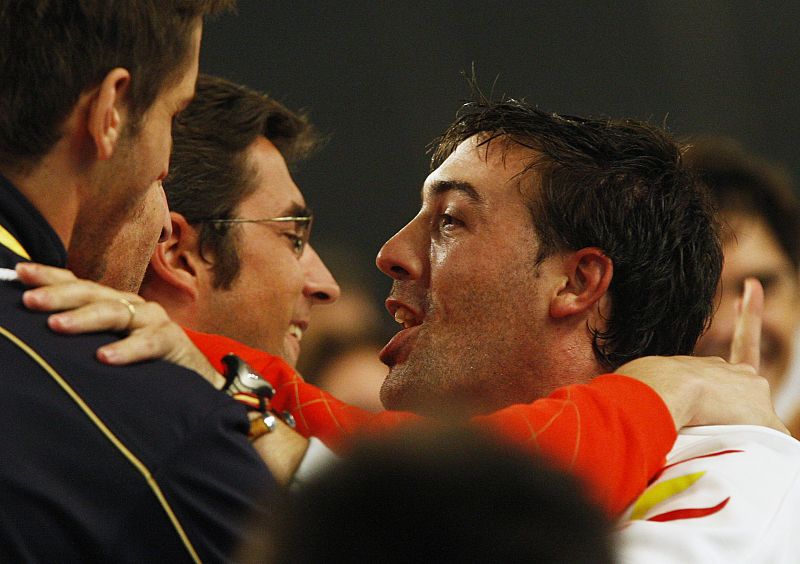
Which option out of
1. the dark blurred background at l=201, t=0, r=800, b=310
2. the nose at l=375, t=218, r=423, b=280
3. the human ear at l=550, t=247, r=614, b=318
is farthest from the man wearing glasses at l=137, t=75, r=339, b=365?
the dark blurred background at l=201, t=0, r=800, b=310

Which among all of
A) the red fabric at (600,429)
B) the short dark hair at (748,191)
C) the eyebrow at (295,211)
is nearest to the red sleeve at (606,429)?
the red fabric at (600,429)

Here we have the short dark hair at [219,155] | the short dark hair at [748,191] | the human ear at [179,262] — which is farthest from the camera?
the short dark hair at [748,191]

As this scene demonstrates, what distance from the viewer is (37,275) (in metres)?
1.53

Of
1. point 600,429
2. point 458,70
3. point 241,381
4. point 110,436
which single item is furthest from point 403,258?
point 458,70

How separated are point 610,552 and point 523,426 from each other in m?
0.95

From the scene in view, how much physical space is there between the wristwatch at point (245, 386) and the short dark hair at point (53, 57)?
0.40 meters

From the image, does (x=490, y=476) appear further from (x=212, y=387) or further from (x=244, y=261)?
(x=244, y=261)

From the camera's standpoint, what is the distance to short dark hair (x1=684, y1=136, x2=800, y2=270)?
375 cm

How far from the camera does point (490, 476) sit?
0.84m

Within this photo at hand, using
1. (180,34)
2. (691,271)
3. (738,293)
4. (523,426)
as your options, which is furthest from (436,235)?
(738,293)

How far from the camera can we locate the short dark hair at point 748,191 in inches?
148

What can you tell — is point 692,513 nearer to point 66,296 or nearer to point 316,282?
point 66,296

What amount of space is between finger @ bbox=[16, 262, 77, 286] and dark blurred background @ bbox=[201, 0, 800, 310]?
164 inches

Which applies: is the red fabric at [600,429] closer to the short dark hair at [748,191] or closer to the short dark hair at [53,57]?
the short dark hair at [53,57]
